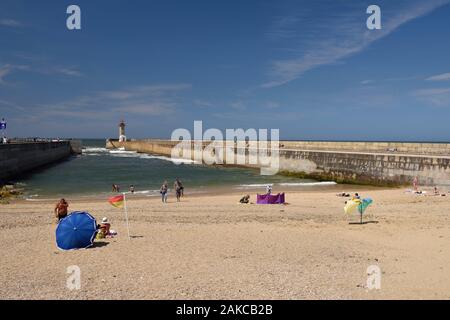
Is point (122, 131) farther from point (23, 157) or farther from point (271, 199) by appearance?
point (271, 199)

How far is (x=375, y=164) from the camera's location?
32.5 m

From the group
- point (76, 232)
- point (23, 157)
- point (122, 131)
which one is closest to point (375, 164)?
point (76, 232)

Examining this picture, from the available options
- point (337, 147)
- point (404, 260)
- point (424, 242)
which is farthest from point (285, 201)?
point (337, 147)

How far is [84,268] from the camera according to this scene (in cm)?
924

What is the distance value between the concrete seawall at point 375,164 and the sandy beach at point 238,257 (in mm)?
11608

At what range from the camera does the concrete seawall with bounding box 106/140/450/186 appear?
2794 cm

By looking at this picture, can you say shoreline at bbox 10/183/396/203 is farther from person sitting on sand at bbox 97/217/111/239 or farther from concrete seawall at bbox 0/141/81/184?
person sitting on sand at bbox 97/217/111/239

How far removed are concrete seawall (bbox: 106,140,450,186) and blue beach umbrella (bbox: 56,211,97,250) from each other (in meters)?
23.5

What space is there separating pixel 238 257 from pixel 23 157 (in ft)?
127

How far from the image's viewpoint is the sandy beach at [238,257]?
7.82 m

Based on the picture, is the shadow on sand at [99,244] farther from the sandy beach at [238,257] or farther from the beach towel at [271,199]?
the beach towel at [271,199]

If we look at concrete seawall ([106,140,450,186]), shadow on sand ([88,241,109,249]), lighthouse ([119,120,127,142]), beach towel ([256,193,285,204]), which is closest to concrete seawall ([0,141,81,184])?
beach towel ([256,193,285,204])
